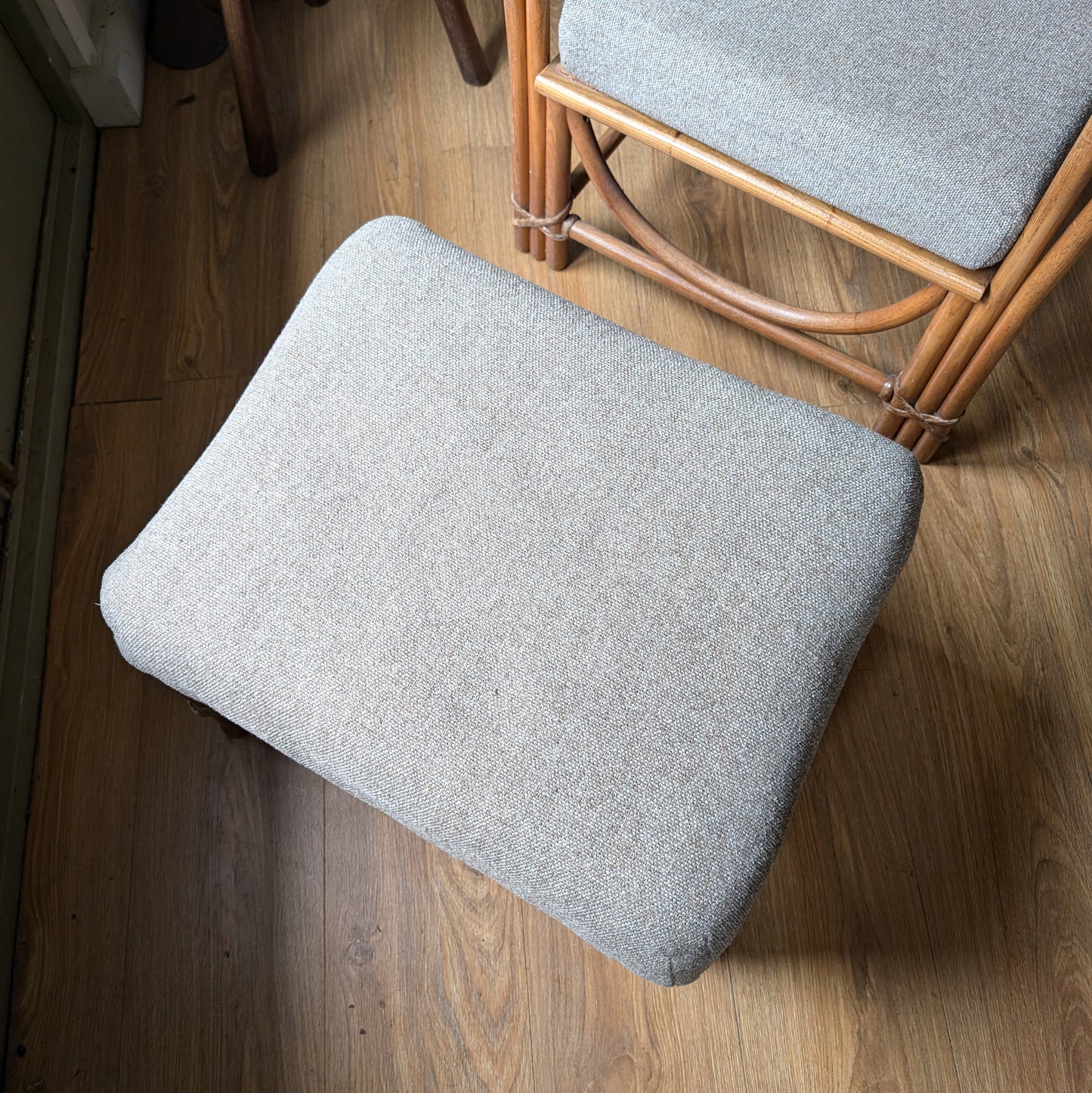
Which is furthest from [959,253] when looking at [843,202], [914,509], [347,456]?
[347,456]

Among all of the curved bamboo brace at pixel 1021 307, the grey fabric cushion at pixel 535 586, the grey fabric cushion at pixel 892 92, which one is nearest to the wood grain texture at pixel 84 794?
the grey fabric cushion at pixel 535 586

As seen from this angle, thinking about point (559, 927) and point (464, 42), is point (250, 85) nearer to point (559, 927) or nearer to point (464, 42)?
point (464, 42)

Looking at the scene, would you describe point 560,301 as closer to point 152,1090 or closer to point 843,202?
point 843,202

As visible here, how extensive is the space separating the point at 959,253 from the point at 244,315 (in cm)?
78

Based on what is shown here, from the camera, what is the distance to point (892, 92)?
0.80 m

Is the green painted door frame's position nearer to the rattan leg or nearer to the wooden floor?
the wooden floor

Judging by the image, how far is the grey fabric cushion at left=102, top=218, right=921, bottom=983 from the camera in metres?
0.64

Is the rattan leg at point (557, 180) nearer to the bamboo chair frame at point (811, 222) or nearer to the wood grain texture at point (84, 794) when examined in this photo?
the bamboo chair frame at point (811, 222)

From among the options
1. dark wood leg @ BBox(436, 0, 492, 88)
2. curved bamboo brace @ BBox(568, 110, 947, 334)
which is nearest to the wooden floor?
curved bamboo brace @ BBox(568, 110, 947, 334)

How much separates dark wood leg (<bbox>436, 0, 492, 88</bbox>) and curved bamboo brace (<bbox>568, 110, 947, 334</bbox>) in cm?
32

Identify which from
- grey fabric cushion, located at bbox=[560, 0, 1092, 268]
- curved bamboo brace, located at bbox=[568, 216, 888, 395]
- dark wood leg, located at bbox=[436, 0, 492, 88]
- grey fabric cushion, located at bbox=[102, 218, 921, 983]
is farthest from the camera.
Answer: dark wood leg, located at bbox=[436, 0, 492, 88]

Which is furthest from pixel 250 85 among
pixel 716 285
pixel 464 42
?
pixel 716 285

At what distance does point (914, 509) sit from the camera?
0.74 m

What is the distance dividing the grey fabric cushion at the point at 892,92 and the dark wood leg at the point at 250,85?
1.53 feet
